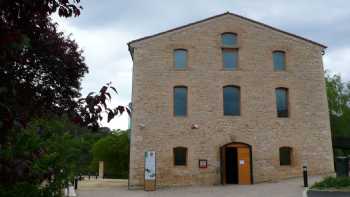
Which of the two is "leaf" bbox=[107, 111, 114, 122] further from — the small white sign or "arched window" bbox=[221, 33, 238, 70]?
"arched window" bbox=[221, 33, 238, 70]

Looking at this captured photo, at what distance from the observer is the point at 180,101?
20.8 meters

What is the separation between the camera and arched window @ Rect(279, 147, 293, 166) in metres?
20.9

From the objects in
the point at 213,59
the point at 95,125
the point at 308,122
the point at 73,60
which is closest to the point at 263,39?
the point at 213,59

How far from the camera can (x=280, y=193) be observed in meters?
14.4

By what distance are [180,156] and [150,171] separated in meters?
2.27

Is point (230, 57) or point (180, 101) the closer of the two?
point (180, 101)

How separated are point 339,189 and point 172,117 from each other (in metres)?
9.63

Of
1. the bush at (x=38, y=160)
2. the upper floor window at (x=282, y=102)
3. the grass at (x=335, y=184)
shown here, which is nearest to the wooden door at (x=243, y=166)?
the upper floor window at (x=282, y=102)

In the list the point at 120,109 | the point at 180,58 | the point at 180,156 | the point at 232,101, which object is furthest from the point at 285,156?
the point at 120,109

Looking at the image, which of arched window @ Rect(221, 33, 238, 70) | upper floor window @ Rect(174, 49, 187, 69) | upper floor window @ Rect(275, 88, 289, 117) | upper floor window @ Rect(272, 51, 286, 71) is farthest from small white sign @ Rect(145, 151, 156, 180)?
upper floor window @ Rect(272, 51, 286, 71)

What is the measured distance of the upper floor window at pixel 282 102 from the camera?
21.4 m

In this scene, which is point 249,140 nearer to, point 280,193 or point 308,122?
point 308,122

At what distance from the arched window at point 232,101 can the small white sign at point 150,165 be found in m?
4.83

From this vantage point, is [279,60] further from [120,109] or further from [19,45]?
[19,45]
